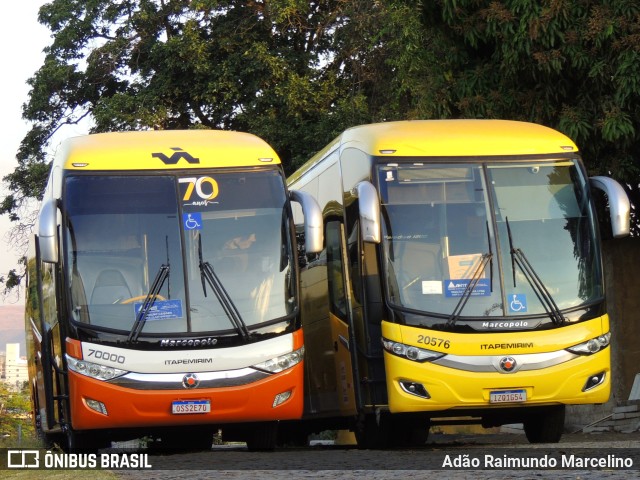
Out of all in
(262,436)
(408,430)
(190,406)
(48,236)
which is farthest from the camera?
(408,430)

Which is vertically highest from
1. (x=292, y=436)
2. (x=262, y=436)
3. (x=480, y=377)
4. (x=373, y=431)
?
(x=480, y=377)

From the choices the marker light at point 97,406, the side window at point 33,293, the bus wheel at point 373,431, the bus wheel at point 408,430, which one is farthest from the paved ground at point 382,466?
the side window at point 33,293

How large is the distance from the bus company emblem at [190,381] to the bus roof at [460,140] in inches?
117

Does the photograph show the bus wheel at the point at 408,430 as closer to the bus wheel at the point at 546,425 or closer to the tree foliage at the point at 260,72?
the bus wheel at the point at 546,425

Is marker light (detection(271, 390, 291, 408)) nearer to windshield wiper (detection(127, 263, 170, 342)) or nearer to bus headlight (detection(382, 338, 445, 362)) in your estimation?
bus headlight (detection(382, 338, 445, 362))

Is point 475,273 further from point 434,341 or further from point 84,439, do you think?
point 84,439

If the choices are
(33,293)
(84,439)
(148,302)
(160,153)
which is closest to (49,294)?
(84,439)

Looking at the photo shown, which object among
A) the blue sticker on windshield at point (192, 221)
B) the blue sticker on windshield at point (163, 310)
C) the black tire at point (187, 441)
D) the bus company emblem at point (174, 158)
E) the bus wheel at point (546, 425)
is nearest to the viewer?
the blue sticker on windshield at point (163, 310)

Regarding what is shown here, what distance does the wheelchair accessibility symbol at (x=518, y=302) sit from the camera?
12.7 m

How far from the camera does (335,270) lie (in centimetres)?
1464

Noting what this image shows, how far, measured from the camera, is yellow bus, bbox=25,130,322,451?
1252 centimetres

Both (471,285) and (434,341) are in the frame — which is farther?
(471,285)

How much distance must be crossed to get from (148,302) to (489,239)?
353 cm

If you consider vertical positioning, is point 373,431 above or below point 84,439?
below
